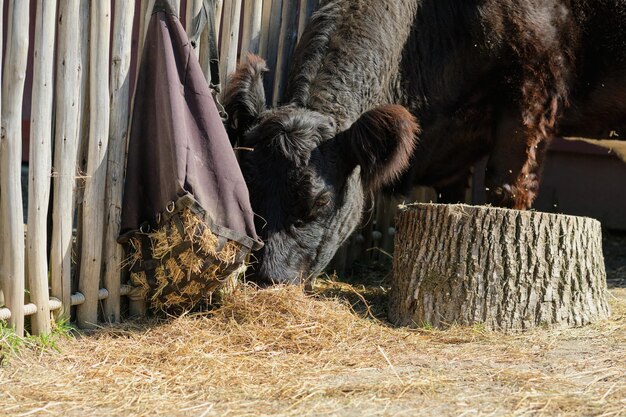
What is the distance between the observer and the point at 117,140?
432 centimetres

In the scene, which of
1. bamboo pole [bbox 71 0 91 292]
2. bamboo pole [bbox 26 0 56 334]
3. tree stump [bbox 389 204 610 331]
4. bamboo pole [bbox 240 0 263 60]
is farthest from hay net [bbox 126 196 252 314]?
bamboo pole [bbox 240 0 263 60]

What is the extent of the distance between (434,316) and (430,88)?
1.80 m

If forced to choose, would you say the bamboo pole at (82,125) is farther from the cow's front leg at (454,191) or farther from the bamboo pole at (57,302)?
the cow's front leg at (454,191)

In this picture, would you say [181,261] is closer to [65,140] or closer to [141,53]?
[65,140]

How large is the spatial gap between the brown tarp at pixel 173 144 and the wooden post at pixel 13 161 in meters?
0.67

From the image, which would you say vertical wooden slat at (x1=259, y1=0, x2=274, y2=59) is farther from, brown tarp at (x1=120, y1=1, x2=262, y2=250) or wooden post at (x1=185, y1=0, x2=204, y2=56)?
brown tarp at (x1=120, y1=1, x2=262, y2=250)

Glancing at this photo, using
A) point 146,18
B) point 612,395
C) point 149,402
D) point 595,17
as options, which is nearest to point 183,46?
point 146,18

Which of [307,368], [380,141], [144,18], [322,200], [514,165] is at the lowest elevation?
[307,368]

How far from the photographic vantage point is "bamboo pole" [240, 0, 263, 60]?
5453 mm

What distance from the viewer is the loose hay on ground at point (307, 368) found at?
316 centimetres

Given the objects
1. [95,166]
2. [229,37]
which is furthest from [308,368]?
[229,37]

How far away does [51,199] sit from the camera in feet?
13.6

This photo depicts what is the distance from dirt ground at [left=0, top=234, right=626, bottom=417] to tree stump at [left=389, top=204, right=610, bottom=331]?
0.42 ft

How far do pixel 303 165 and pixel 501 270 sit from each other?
129 cm
